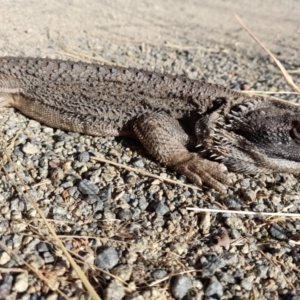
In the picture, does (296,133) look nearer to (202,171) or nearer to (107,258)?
(202,171)

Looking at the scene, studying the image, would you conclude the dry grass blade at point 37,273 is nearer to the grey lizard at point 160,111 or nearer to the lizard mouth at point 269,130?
the grey lizard at point 160,111

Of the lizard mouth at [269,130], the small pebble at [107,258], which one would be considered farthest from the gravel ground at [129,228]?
the lizard mouth at [269,130]

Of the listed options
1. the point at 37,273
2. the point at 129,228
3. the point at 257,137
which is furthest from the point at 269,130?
the point at 37,273

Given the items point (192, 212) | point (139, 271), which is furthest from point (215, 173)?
point (139, 271)

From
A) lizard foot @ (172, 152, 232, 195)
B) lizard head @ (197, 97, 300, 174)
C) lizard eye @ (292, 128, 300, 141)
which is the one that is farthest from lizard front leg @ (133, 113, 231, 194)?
lizard eye @ (292, 128, 300, 141)

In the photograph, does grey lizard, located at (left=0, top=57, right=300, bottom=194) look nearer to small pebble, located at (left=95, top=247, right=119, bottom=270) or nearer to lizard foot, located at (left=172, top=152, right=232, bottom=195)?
lizard foot, located at (left=172, top=152, right=232, bottom=195)

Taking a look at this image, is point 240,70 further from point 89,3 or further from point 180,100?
point 89,3
